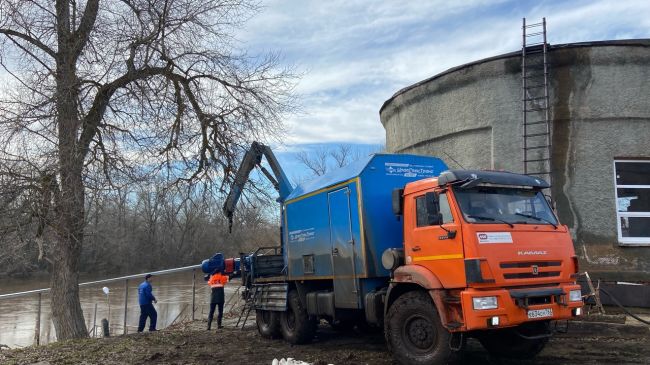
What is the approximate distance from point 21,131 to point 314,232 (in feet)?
21.4

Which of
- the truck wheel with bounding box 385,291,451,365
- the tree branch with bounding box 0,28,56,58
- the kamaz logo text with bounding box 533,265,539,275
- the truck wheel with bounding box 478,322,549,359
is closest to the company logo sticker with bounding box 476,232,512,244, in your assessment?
the kamaz logo text with bounding box 533,265,539,275

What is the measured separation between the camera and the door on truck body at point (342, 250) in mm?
8594

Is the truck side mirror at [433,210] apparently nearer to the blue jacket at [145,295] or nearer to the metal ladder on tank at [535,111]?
the metal ladder on tank at [535,111]

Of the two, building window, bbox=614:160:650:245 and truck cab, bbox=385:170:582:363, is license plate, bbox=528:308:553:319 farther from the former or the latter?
building window, bbox=614:160:650:245

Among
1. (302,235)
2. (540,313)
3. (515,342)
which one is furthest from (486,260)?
(302,235)

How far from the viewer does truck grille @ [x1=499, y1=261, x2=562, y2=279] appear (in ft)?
21.8

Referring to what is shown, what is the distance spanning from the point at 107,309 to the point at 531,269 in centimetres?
2259

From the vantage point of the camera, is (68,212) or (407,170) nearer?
(407,170)

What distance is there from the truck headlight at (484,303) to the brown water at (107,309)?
1249cm

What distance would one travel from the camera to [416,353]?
7.06m

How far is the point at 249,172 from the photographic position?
13.6 metres

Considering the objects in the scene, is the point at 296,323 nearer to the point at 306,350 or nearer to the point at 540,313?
the point at 306,350

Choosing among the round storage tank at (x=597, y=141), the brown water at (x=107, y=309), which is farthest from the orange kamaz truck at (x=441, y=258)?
the brown water at (x=107, y=309)

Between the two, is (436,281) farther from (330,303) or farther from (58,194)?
(58,194)
